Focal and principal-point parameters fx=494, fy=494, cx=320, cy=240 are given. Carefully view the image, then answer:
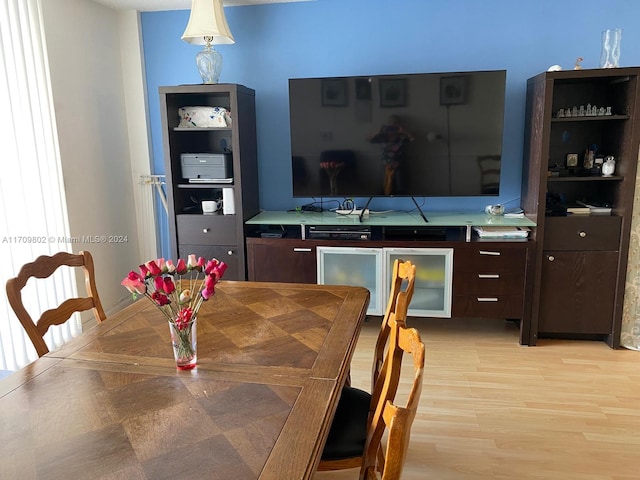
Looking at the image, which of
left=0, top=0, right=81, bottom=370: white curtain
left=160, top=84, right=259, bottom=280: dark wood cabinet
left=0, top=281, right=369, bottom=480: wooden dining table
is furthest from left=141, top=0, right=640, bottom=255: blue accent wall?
left=0, top=281, right=369, bottom=480: wooden dining table

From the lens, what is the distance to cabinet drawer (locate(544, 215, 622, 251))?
298 cm

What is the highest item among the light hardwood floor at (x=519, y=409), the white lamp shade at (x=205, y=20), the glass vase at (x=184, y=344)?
the white lamp shade at (x=205, y=20)

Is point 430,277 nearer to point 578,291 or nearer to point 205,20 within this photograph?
point 578,291

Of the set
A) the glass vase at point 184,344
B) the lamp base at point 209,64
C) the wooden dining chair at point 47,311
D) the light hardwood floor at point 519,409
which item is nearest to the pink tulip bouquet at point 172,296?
the glass vase at point 184,344

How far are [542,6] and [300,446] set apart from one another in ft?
10.8

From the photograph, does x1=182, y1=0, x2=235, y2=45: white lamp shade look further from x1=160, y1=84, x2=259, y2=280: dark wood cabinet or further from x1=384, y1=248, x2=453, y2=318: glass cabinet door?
x1=384, y1=248, x2=453, y2=318: glass cabinet door

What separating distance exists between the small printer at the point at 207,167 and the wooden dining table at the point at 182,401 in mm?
1673

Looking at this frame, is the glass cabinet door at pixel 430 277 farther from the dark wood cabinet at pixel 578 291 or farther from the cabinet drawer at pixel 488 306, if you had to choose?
the dark wood cabinet at pixel 578 291

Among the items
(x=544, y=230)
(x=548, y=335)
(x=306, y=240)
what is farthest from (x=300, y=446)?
(x=548, y=335)

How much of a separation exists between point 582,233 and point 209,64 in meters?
2.62

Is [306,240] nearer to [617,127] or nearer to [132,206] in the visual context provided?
[132,206]

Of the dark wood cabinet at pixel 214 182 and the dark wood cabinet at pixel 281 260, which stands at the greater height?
the dark wood cabinet at pixel 214 182

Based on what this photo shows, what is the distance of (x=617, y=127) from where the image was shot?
304 cm

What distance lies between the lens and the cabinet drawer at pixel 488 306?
312 cm
